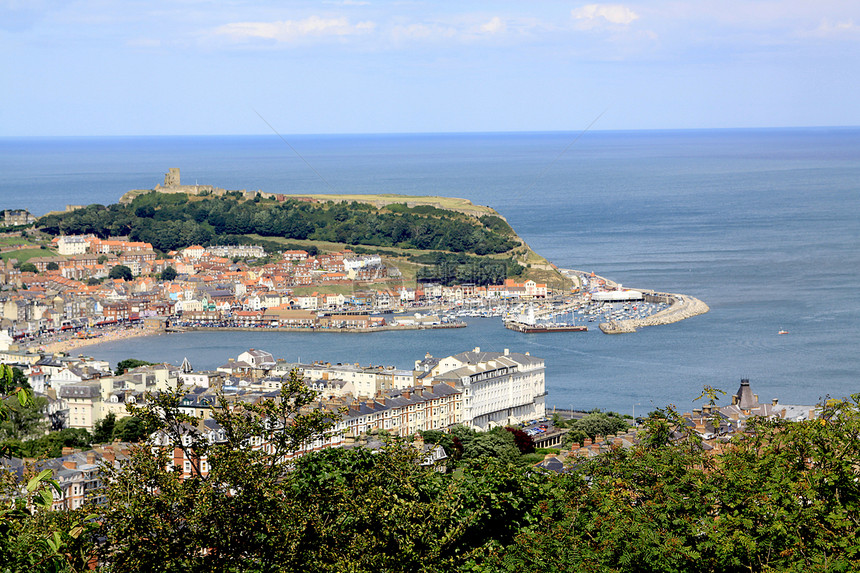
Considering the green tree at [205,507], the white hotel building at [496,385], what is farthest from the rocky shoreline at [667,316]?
the green tree at [205,507]

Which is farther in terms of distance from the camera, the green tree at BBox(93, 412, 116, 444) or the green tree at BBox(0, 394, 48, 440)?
the green tree at BBox(0, 394, 48, 440)

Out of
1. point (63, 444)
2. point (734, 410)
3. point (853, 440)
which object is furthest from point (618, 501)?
point (63, 444)

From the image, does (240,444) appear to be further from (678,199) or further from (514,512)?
(678,199)

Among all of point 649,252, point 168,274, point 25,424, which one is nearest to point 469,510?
point 25,424

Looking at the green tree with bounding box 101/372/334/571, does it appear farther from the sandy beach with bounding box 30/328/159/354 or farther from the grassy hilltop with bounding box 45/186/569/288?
the grassy hilltop with bounding box 45/186/569/288

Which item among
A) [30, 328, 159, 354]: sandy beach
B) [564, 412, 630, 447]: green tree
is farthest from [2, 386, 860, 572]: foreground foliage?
[30, 328, 159, 354]: sandy beach

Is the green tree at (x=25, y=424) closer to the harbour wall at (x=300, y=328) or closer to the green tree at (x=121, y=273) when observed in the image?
the harbour wall at (x=300, y=328)
